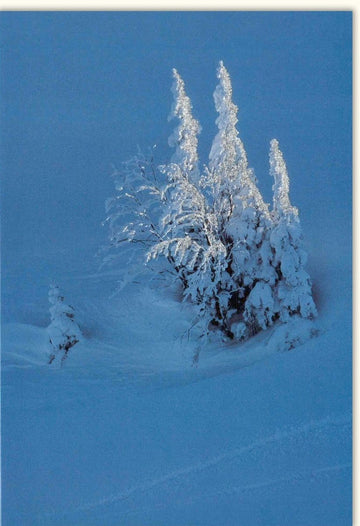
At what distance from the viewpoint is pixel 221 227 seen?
25.9ft

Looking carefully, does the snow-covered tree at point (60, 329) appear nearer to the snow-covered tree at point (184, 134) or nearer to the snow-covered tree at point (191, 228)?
the snow-covered tree at point (191, 228)

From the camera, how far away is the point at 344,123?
23.4 ft

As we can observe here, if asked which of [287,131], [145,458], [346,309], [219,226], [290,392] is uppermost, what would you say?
[287,131]

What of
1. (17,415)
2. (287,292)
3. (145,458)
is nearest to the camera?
(145,458)

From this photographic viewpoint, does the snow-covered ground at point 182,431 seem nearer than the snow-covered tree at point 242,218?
Yes

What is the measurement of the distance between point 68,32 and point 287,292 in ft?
12.4

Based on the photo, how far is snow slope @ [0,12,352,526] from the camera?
6.19 metres

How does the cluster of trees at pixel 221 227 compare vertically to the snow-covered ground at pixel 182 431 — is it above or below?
above

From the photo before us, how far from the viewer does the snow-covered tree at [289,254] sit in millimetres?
7430

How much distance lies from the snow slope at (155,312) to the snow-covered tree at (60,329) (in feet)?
0.36

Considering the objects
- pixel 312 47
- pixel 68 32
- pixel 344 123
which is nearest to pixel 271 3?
pixel 312 47

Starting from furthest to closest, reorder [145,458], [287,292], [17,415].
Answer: [287,292]
[17,415]
[145,458]

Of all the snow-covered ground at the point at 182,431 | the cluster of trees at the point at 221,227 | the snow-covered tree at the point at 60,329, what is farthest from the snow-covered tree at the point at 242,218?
the snow-covered tree at the point at 60,329

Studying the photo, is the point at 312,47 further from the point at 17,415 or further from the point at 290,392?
the point at 17,415
